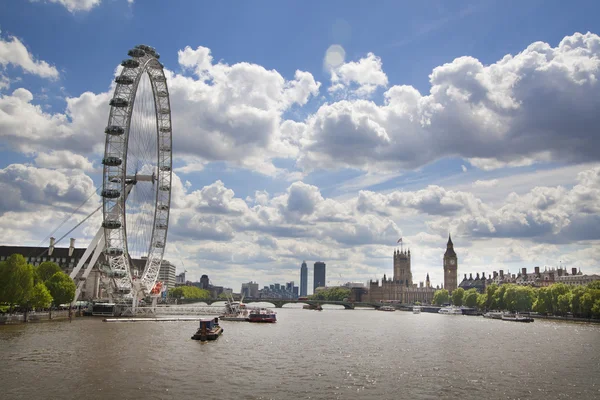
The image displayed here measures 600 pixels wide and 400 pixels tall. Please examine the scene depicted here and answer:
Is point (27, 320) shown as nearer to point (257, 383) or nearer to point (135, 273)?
point (135, 273)

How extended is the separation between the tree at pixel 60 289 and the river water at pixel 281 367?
27.3 metres

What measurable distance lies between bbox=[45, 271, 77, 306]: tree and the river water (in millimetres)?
27308

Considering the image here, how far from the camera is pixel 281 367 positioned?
52375 millimetres

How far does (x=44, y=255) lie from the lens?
595 ft

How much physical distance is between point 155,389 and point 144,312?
93988mm

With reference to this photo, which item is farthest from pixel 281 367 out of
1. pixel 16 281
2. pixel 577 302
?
pixel 577 302

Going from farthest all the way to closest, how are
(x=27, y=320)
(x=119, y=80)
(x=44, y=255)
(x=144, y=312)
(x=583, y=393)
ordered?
(x=44, y=255) < (x=144, y=312) < (x=119, y=80) < (x=27, y=320) < (x=583, y=393)

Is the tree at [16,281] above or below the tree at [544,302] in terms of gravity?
above

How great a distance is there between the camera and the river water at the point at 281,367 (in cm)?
4041

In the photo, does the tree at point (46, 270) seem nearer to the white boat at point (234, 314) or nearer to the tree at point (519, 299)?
the white boat at point (234, 314)

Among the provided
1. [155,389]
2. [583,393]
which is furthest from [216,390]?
[583,393]

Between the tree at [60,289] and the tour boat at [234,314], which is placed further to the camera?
the tour boat at [234,314]

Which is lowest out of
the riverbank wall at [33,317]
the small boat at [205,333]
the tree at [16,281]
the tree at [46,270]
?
the small boat at [205,333]

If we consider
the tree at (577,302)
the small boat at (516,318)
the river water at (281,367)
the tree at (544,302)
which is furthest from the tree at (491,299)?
the river water at (281,367)
